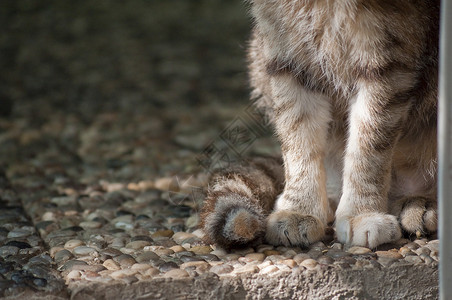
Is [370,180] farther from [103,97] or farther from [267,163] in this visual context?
[103,97]

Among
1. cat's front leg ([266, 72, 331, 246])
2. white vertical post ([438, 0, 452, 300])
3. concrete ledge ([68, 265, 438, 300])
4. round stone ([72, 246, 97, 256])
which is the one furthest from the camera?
cat's front leg ([266, 72, 331, 246])

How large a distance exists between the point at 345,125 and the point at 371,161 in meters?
0.33

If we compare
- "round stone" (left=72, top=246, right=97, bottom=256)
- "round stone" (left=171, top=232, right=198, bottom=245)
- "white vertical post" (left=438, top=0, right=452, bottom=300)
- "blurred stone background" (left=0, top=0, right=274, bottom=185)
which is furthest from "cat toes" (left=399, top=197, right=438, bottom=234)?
"blurred stone background" (left=0, top=0, right=274, bottom=185)

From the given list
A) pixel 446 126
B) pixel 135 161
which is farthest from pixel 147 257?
pixel 135 161

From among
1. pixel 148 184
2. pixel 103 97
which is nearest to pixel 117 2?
pixel 103 97

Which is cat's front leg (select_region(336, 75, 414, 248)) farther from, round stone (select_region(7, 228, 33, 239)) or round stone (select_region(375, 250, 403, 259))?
round stone (select_region(7, 228, 33, 239))

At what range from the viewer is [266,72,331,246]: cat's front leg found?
8.90 ft

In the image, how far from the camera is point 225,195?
8.34ft

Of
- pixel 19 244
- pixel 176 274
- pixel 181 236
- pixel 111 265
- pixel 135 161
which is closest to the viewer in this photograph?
pixel 176 274

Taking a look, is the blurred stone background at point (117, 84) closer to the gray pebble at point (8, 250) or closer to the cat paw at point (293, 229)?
the gray pebble at point (8, 250)

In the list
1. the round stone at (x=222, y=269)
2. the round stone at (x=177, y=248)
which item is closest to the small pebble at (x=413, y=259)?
the round stone at (x=222, y=269)

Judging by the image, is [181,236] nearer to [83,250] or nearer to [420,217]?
[83,250]

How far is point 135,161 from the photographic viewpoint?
391cm

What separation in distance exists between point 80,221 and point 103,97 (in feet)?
6.62
